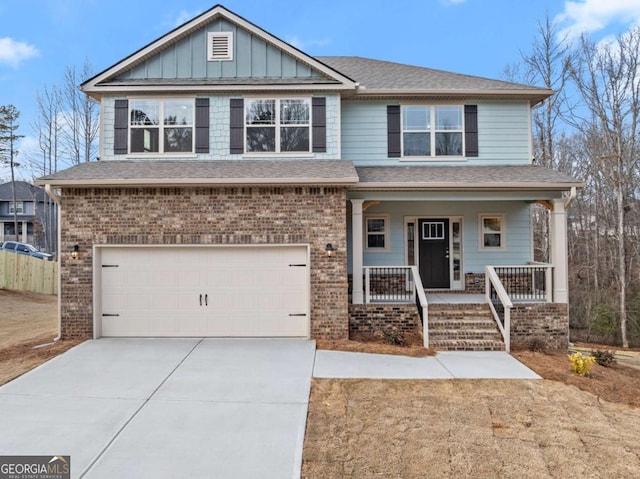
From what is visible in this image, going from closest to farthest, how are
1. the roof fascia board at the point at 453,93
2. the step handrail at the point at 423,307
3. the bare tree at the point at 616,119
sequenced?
the step handrail at the point at 423,307, the roof fascia board at the point at 453,93, the bare tree at the point at 616,119

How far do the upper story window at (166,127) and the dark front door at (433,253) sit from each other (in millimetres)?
6506

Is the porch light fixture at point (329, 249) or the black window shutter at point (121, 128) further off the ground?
the black window shutter at point (121, 128)

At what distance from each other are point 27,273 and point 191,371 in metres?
17.8

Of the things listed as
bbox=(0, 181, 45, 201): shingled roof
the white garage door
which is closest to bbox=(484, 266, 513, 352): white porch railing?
the white garage door

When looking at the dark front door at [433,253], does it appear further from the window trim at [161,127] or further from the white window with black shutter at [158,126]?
the window trim at [161,127]

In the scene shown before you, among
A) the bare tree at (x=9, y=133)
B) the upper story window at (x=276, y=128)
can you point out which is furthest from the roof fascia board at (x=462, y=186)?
the bare tree at (x=9, y=133)

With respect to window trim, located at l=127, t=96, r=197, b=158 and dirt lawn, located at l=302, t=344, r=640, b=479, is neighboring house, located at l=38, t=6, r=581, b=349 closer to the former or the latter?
window trim, located at l=127, t=96, r=197, b=158

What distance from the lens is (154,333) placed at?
8516 mm

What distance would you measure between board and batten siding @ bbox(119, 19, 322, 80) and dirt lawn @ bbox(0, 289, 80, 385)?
6514 millimetres

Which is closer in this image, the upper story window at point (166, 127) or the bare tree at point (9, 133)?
the upper story window at point (166, 127)

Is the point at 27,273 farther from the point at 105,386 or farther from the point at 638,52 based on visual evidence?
the point at 638,52

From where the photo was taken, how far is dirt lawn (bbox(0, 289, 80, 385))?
22.9 feet

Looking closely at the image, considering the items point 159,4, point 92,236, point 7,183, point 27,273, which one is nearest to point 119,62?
point 92,236

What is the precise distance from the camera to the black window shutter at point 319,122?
30.8 feet
